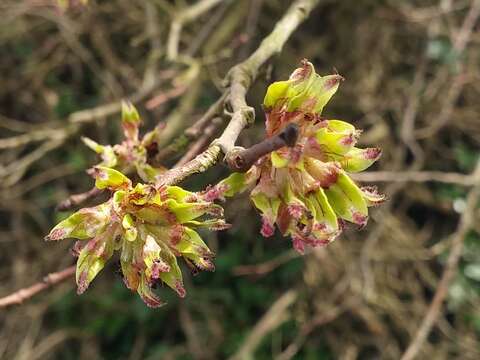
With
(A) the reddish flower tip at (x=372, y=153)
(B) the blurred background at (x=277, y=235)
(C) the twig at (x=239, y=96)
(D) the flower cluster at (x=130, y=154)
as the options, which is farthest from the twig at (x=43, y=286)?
(B) the blurred background at (x=277, y=235)

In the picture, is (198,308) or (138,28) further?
(138,28)

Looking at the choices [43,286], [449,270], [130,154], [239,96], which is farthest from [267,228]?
[449,270]

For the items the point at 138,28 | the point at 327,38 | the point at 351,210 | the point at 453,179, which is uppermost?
the point at 351,210

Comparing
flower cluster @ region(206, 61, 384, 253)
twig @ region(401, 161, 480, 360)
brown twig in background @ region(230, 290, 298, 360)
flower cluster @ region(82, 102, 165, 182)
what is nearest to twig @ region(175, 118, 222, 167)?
flower cluster @ region(82, 102, 165, 182)

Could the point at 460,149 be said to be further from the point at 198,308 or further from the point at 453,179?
the point at 198,308

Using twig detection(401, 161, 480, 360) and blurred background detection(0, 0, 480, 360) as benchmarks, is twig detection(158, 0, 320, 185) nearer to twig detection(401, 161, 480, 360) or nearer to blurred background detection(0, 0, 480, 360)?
blurred background detection(0, 0, 480, 360)

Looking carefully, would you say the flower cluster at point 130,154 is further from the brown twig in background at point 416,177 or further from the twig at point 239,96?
the brown twig in background at point 416,177

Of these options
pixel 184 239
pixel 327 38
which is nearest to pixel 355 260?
pixel 327 38
